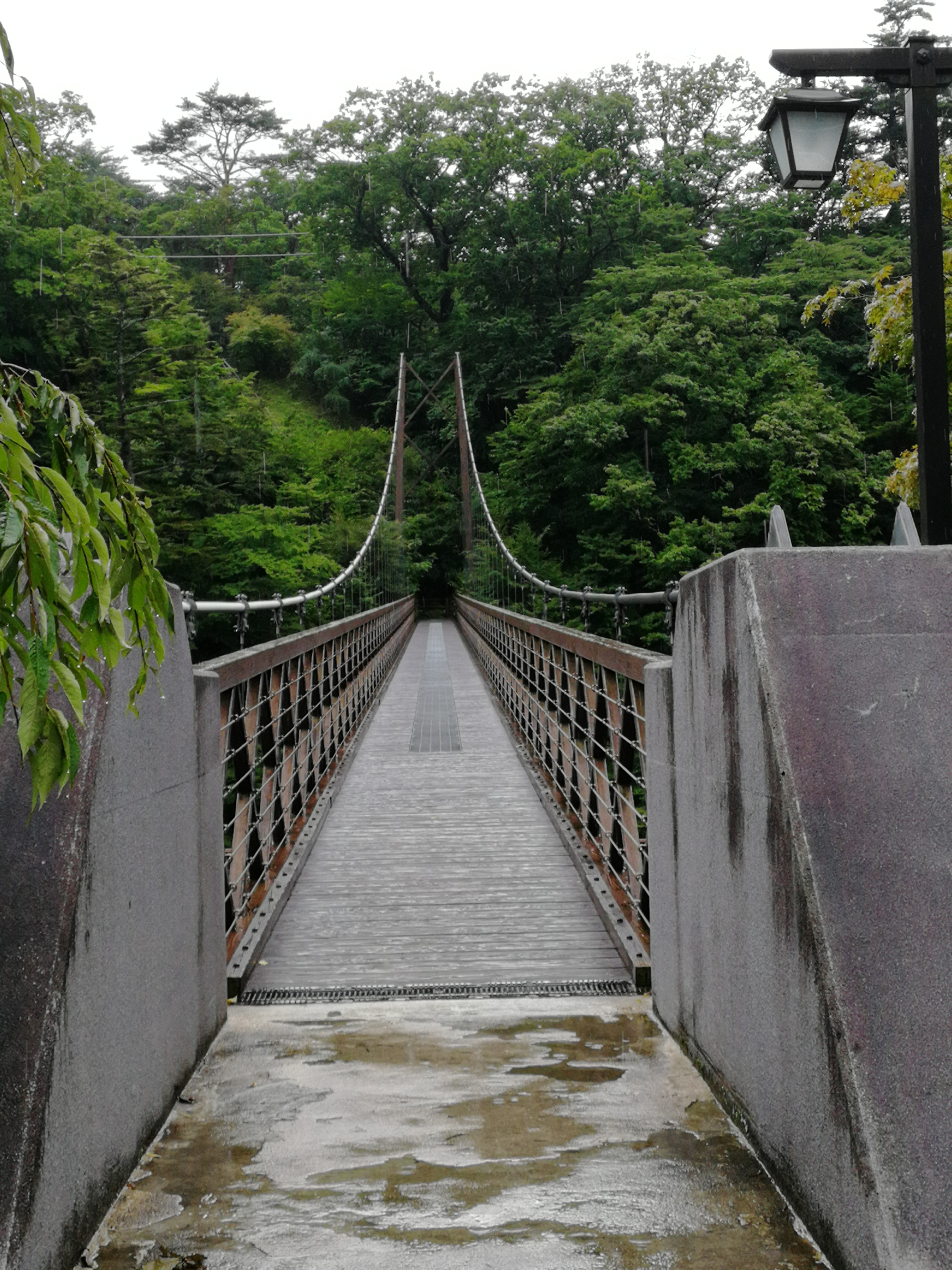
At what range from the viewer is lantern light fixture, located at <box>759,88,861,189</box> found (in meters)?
3.98

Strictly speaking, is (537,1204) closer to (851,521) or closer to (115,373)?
(851,521)

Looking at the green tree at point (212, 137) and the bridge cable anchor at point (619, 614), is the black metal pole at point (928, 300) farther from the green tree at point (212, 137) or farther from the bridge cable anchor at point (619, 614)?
the green tree at point (212, 137)

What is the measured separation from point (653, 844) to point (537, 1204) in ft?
3.71

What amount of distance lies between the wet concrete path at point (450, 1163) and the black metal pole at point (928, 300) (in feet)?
6.64

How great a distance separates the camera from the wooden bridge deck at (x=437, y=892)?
131 inches

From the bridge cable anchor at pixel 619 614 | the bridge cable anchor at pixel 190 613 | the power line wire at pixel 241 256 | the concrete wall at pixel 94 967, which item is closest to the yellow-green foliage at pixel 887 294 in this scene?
the bridge cable anchor at pixel 619 614

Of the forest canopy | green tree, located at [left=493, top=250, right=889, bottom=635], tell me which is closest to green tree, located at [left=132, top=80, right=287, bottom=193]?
the forest canopy

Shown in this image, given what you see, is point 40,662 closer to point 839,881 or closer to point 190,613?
point 839,881

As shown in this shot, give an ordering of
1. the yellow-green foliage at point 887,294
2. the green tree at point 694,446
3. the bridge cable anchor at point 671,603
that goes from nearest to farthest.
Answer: the bridge cable anchor at point 671,603 < the yellow-green foliage at point 887,294 < the green tree at point 694,446

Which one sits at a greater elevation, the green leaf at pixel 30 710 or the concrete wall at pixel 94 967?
the green leaf at pixel 30 710

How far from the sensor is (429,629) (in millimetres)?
32500

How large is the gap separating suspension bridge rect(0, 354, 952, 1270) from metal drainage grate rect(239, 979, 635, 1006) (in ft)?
0.04

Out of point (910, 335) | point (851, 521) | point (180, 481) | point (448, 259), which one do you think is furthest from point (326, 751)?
point (448, 259)

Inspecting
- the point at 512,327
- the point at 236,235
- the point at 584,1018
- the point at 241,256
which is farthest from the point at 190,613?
the point at 236,235
